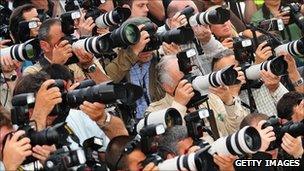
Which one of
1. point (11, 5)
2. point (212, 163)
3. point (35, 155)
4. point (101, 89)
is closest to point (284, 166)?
point (212, 163)

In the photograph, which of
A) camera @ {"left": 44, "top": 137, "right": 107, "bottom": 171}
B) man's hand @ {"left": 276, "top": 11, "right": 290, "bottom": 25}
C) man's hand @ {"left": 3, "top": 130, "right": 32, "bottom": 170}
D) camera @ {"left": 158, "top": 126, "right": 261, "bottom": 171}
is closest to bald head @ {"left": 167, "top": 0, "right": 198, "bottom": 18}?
man's hand @ {"left": 276, "top": 11, "right": 290, "bottom": 25}

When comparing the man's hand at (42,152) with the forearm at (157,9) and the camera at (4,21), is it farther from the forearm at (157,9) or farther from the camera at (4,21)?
the forearm at (157,9)

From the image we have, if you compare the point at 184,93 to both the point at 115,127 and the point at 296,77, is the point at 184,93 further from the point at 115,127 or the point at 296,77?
the point at 296,77

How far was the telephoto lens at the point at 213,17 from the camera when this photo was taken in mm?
9578

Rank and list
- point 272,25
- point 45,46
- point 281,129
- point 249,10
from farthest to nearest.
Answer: point 249,10
point 272,25
point 45,46
point 281,129

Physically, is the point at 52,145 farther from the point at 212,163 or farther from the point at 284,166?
the point at 284,166

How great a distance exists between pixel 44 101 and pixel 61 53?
1286 millimetres

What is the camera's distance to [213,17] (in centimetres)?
957

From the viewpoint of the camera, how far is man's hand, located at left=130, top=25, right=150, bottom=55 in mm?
9000

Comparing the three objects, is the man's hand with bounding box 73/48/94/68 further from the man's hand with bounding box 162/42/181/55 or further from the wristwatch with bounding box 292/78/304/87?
the wristwatch with bounding box 292/78/304/87

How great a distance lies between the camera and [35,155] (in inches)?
276

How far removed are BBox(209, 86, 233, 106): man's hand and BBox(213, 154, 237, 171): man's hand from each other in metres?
1.28

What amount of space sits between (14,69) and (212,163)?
2283 millimetres

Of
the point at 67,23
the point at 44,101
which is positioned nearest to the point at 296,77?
the point at 67,23
